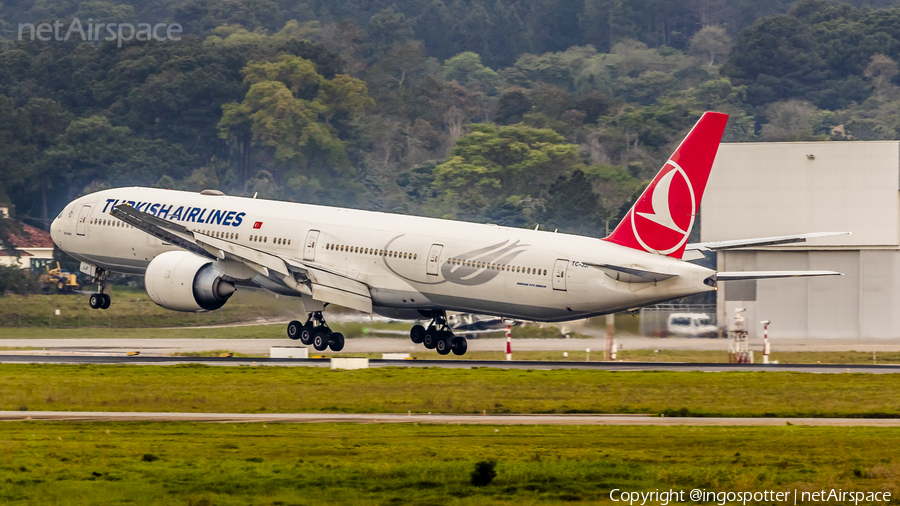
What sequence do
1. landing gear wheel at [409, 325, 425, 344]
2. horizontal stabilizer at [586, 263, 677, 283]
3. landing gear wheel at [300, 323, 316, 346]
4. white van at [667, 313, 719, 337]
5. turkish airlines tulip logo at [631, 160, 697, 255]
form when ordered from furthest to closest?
white van at [667, 313, 719, 337], landing gear wheel at [409, 325, 425, 344], landing gear wheel at [300, 323, 316, 346], turkish airlines tulip logo at [631, 160, 697, 255], horizontal stabilizer at [586, 263, 677, 283]

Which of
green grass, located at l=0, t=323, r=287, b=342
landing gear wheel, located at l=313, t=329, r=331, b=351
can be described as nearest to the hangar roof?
green grass, located at l=0, t=323, r=287, b=342

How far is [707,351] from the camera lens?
52.8 meters

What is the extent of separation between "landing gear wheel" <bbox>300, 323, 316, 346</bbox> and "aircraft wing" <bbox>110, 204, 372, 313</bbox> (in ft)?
5.93

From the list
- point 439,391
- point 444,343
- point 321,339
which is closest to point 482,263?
point 444,343

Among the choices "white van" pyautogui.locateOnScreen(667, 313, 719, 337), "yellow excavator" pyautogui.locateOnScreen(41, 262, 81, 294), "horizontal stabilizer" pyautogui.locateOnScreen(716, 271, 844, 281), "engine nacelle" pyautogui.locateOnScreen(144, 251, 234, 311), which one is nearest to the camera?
"horizontal stabilizer" pyautogui.locateOnScreen(716, 271, 844, 281)

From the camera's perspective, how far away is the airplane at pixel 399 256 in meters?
42.2

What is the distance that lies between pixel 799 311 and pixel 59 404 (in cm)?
4316

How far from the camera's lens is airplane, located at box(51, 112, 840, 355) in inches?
1660

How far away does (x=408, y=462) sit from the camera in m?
23.0

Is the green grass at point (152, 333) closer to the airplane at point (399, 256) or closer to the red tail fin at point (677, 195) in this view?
the airplane at point (399, 256)

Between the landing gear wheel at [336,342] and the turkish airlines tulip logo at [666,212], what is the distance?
1347cm

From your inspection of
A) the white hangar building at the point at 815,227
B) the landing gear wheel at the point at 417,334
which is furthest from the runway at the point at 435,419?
the white hangar building at the point at 815,227

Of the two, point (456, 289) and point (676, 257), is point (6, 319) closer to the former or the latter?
point (456, 289)

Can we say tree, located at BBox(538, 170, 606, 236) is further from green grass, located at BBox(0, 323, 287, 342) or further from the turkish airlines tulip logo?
the turkish airlines tulip logo
